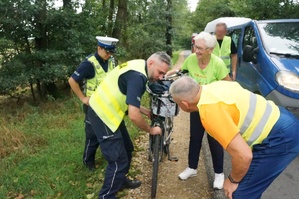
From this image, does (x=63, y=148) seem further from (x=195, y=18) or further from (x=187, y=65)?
(x=195, y=18)

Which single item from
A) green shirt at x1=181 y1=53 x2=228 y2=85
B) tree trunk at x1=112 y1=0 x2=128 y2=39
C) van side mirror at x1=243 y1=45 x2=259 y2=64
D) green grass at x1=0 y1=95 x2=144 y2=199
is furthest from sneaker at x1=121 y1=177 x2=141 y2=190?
tree trunk at x1=112 y1=0 x2=128 y2=39

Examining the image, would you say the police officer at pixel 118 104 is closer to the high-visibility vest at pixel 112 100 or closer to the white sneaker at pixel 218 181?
the high-visibility vest at pixel 112 100

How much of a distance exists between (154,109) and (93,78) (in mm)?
878

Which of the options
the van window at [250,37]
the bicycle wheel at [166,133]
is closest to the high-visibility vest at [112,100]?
the bicycle wheel at [166,133]

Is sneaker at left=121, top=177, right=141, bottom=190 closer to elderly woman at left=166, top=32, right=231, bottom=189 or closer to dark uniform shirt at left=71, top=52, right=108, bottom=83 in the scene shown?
elderly woman at left=166, top=32, right=231, bottom=189

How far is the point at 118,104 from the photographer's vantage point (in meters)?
2.78

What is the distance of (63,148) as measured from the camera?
15.0 ft

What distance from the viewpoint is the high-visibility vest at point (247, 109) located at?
192 cm

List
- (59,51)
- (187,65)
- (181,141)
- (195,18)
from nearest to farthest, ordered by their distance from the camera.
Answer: (187,65) < (181,141) < (59,51) < (195,18)

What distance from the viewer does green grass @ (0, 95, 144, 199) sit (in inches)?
135

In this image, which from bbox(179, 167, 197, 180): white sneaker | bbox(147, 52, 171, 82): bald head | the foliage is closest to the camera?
bbox(147, 52, 171, 82): bald head

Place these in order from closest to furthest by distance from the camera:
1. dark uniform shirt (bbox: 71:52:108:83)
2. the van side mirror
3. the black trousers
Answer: the black trousers → dark uniform shirt (bbox: 71:52:108:83) → the van side mirror

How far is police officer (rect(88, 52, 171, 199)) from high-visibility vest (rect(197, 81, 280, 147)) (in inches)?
29.6

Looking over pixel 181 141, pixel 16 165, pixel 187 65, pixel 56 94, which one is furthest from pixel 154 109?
pixel 56 94
